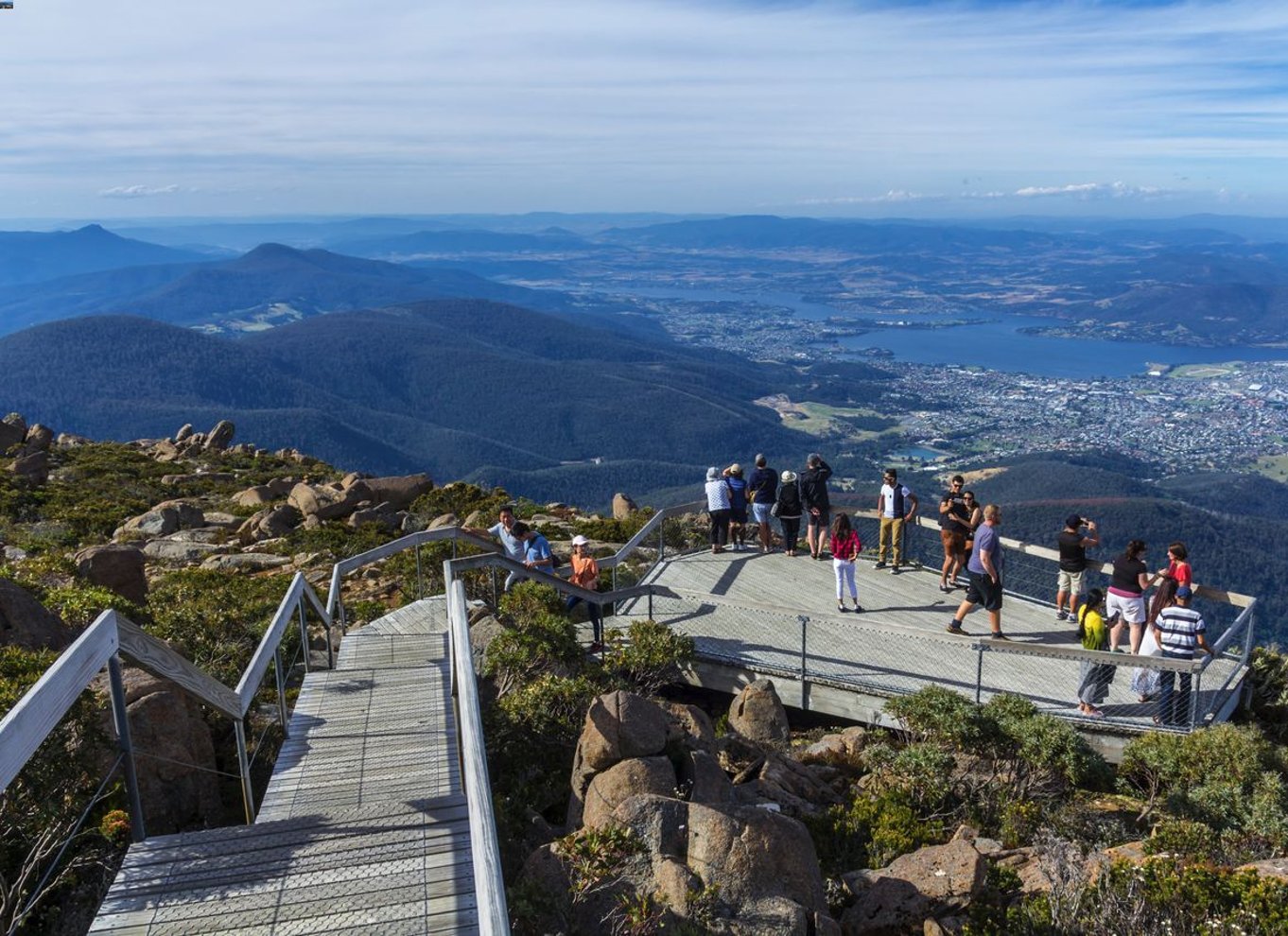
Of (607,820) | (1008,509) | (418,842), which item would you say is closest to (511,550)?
(607,820)

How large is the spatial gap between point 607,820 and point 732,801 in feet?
5.00

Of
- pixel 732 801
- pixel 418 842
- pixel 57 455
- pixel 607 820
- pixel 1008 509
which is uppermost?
pixel 418 842

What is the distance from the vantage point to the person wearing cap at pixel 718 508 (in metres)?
14.6

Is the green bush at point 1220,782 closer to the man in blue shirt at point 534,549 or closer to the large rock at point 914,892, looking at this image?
the large rock at point 914,892

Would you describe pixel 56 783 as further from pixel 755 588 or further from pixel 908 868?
pixel 755 588

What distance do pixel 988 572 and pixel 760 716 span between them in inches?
143

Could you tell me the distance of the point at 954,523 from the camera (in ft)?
42.0

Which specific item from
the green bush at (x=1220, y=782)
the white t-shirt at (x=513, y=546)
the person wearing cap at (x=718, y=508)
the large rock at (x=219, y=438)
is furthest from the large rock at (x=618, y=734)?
the large rock at (x=219, y=438)

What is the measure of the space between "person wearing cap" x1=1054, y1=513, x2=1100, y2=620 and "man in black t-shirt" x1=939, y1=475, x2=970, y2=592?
1.36 metres

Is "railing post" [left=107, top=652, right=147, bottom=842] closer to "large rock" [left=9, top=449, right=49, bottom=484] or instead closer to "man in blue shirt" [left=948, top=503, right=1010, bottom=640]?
"man in blue shirt" [left=948, top=503, right=1010, bottom=640]

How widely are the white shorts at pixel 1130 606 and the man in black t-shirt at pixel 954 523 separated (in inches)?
101

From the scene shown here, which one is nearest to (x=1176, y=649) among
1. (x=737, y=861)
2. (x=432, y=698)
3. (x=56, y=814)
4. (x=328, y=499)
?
(x=737, y=861)

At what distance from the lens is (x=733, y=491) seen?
48.3ft

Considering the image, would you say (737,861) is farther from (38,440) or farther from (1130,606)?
(38,440)
